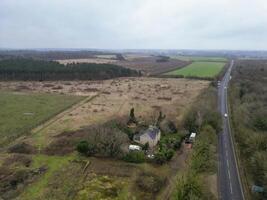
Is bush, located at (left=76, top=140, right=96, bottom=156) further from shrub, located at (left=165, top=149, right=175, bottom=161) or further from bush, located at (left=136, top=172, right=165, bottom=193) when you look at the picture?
shrub, located at (left=165, top=149, right=175, bottom=161)

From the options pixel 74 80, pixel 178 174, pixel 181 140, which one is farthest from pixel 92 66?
pixel 178 174

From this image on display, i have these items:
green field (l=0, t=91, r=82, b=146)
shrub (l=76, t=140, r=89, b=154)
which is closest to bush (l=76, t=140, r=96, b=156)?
shrub (l=76, t=140, r=89, b=154)

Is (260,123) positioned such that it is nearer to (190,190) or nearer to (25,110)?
(190,190)

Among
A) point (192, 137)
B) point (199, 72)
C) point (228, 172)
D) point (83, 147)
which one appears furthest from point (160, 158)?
point (199, 72)

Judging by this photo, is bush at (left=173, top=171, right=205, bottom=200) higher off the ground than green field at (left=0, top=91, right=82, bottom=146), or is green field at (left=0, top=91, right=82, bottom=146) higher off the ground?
bush at (left=173, top=171, right=205, bottom=200)

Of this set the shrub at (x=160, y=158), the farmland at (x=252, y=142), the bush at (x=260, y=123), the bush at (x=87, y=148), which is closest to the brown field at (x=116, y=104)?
the bush at (x=87, y=148)

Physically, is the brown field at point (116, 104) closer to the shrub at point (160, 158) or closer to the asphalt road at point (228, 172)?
the asphalt road at point (228, 172)

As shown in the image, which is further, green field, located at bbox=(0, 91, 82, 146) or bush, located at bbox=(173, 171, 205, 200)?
green field, located at bbox=(0, 91, 82, 146)
